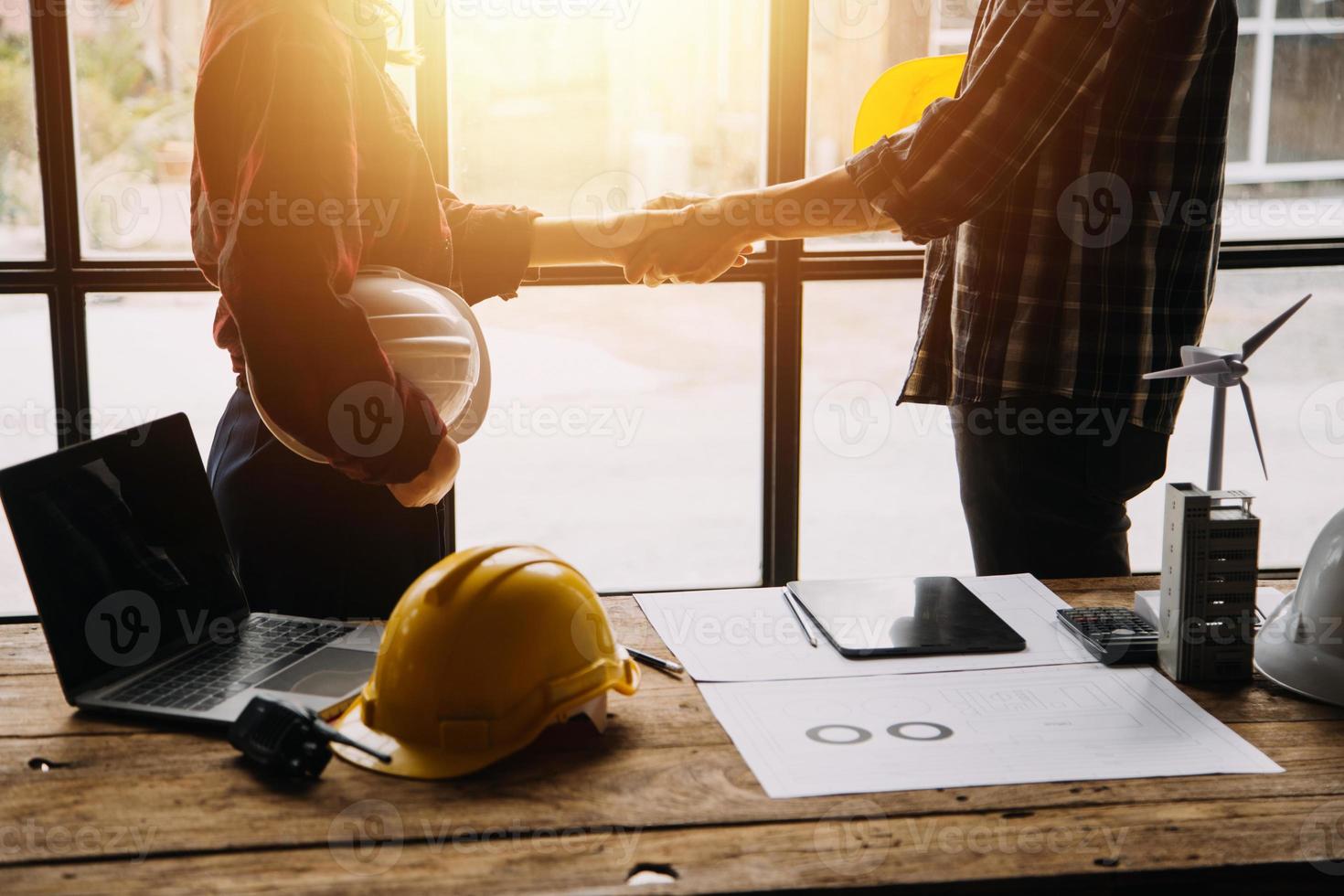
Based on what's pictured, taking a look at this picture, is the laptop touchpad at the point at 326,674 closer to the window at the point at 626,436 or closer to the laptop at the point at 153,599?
the laptop at the point at 153,599

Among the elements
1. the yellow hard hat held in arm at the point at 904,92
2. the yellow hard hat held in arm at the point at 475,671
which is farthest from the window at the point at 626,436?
the yellow hard hat held in arm at the point at 475,671

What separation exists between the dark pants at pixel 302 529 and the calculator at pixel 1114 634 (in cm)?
82

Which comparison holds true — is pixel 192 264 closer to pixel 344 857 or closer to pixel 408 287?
pixel 408 287

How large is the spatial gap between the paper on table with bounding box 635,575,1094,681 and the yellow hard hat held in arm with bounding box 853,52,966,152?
88 centimetres

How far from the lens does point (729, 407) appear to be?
8.54 ft

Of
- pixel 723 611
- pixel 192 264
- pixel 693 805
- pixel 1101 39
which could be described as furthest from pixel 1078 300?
pixel 192 264

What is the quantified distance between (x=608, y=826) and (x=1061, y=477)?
102cm

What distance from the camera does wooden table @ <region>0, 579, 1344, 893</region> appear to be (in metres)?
0.87

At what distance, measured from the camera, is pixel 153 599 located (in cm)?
124

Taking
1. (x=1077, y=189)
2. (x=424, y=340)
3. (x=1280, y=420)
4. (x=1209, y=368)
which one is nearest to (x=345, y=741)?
(x=424, y=340)

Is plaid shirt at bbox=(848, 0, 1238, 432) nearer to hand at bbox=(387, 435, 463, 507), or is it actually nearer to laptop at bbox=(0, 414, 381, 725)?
hand at bbox=(387, 435, 463, 507)

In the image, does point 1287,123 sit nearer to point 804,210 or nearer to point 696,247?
point 804,210

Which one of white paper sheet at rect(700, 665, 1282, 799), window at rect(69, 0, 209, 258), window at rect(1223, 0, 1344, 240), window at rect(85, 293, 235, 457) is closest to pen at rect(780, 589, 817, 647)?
white paper sheet at rect(700, 665, 1282, 799)

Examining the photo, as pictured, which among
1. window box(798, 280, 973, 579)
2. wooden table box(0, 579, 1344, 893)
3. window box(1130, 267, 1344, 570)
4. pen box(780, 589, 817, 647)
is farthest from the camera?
window box(1130, 267, 1344, 570)
